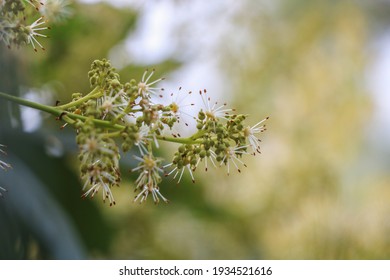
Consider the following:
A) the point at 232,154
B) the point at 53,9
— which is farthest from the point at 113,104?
the point at 53,9

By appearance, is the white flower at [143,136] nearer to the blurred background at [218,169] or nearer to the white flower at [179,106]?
the white flower at [179,106]

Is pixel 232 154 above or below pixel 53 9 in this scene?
below

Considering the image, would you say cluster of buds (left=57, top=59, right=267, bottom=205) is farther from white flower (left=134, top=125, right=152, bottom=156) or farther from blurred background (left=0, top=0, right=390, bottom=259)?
blurred background (left=0, top=0, right=390, bottom=259)

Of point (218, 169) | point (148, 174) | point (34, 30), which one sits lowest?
point (148, 174)

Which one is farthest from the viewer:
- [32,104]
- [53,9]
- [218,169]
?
[218,169]

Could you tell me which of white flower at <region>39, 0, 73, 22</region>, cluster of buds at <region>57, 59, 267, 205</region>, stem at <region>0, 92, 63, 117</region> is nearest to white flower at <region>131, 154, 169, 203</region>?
cluster of buds at <region>57, 59, 267, 205</region>

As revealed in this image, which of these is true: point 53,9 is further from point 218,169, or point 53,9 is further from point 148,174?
point 218,169
